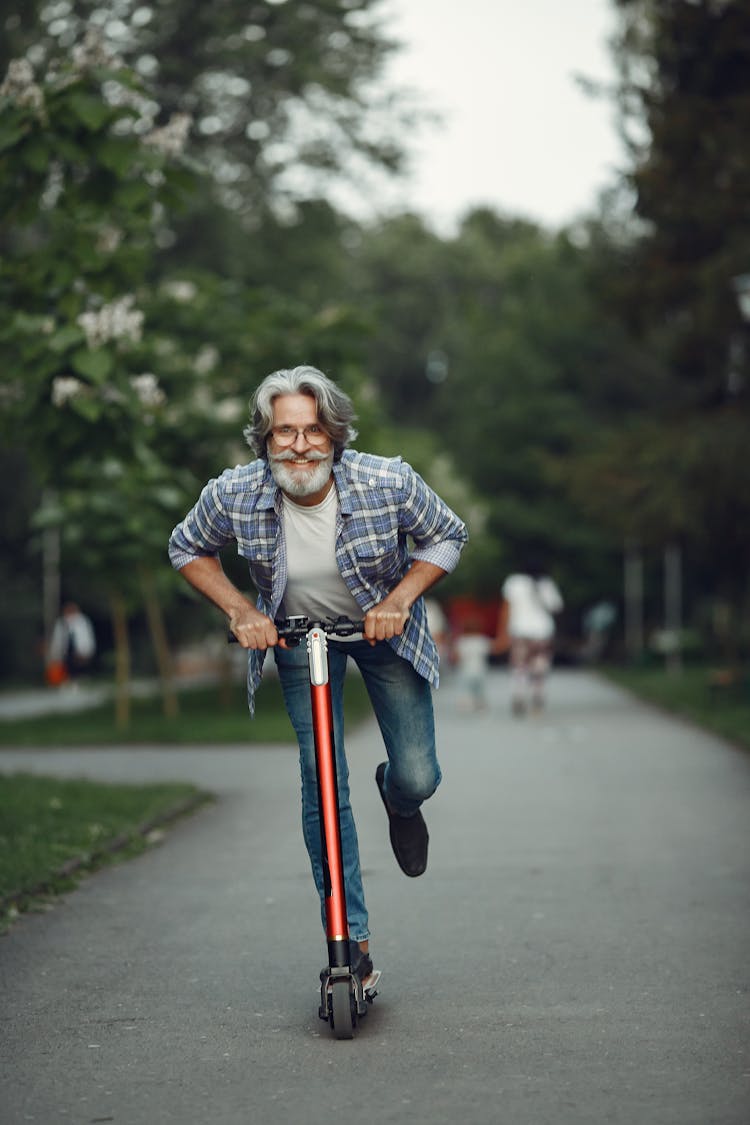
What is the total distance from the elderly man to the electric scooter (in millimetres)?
81

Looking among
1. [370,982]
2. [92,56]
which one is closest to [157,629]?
[92,56]

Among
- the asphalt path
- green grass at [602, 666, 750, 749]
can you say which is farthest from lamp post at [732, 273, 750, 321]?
the asphalt path

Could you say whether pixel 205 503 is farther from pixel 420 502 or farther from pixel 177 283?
pixel 177 283

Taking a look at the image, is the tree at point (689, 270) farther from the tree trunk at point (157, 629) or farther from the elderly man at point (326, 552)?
the elderly man at point (326, 552)

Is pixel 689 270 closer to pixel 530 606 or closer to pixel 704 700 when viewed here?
pixel 530 606

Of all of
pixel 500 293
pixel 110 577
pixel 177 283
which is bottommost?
pixel 110 577

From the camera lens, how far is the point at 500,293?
66.4 meters

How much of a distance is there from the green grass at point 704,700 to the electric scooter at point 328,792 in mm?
11143

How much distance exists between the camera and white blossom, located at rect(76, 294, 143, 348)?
387 inches

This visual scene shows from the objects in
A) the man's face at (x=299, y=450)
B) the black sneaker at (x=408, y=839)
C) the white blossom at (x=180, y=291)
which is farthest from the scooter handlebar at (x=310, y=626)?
the white blossom at (x=180, y=291)

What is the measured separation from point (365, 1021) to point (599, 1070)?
0.90 meters

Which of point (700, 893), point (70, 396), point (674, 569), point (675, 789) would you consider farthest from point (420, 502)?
point (674, 569)

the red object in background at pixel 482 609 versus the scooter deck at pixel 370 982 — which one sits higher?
the scooter deck at pixel 370 982

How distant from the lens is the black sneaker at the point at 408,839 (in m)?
6.01
